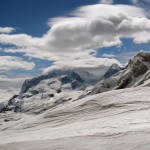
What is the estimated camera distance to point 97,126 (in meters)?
17.7

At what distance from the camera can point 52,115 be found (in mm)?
24922

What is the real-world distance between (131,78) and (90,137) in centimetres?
9257

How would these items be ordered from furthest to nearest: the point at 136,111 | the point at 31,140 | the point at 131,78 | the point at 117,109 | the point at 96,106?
the point at 131,78 < the point at 96,106 < the point at 117,109 < the point at 136,111 < the point at 31,140

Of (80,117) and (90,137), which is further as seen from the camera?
(80,117)

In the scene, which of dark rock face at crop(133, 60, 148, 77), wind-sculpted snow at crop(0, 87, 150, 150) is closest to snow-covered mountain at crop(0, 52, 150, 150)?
wind-sculpted snow at crop(0, 87, 150, 150)

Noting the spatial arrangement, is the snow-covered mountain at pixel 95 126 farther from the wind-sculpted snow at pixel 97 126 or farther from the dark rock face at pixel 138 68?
the dark rock face at pixel 138 68

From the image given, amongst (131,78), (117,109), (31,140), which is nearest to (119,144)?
(31,140)

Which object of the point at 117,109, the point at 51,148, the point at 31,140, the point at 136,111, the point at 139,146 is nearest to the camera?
the point at 139,146

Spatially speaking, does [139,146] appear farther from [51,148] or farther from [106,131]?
[51,148]

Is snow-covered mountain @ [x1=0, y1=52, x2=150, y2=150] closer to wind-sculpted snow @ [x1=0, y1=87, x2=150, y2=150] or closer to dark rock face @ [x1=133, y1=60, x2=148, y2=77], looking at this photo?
wind-sculpted snow @ [x1=0, y1=87, x2=150, y2=150]

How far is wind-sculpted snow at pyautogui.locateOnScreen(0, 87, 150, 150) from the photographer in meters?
14.6

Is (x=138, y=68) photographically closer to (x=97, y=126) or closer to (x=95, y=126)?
(x=95, y=126)

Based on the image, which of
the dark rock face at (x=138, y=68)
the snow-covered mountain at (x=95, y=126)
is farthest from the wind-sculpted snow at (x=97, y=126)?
the dark rock face at (x=138, y=68)

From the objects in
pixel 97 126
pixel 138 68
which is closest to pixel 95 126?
pixel 97 126
